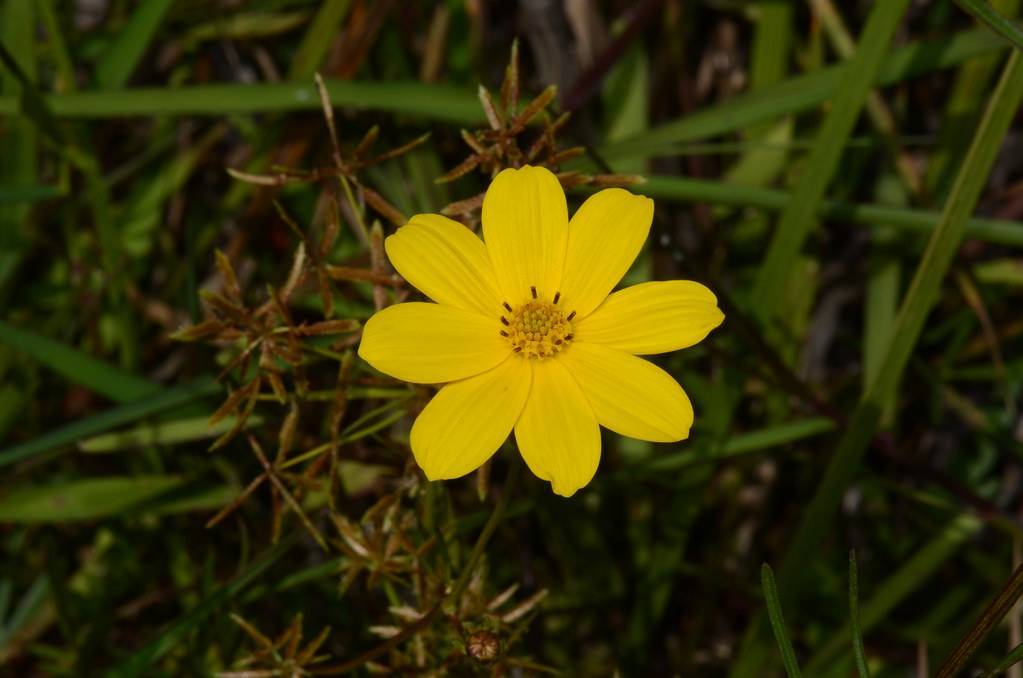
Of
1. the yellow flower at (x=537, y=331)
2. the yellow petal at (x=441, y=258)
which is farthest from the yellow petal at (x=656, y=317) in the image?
the yellow petal at (x=441, y=258)

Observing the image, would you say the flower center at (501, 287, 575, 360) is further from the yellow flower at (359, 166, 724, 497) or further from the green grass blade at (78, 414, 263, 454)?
the green grass blade at (78, 414, 263, 454)

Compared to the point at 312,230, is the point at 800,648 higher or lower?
lower

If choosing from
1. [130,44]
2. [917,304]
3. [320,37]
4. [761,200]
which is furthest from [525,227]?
[130,44]

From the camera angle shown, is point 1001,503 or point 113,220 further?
point 1001,503

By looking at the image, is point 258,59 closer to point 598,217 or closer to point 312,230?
point 312,230

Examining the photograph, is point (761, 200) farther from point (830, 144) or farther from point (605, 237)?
point (605, 237)

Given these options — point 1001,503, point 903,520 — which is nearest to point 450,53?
point 903,520
